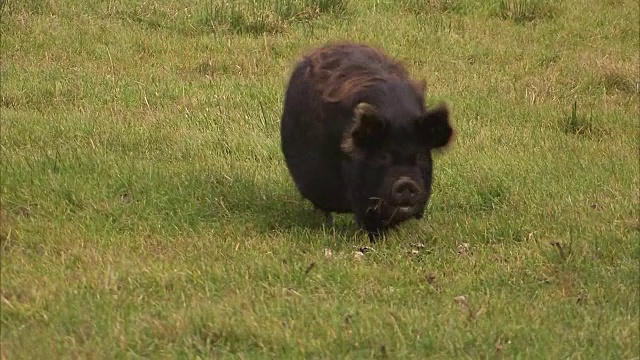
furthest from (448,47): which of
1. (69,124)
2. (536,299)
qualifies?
(536,299)

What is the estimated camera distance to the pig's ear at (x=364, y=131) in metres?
6.40

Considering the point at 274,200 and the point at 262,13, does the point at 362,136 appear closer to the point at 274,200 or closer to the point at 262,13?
the point at 274,200

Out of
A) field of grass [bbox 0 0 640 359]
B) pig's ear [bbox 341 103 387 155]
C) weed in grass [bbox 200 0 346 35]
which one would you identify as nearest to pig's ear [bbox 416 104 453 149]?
pig's ear [bbox 341 103 387 155]

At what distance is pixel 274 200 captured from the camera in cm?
759

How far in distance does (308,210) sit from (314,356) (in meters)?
2.62

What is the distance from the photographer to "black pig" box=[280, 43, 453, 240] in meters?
6.48

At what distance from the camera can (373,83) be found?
22.2 ft

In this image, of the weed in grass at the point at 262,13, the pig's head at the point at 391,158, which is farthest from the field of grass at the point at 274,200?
the pig's head at the point at 391,158

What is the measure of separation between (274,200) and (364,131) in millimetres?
1344

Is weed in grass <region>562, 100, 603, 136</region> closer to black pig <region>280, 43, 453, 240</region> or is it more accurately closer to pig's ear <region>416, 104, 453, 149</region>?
black pig <region>280, 43, 453, 240</region>

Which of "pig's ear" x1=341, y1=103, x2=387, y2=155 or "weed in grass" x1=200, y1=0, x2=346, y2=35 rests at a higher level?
"pig's ear" x1=341, y1=103, x2=387, y2=155

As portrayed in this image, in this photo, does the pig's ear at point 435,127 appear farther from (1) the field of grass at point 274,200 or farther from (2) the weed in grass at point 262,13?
(2) the weed in grass at point 262,13

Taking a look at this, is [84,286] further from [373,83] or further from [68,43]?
[68,43]

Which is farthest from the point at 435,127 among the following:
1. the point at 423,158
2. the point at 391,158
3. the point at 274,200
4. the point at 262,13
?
the point at 262,13
